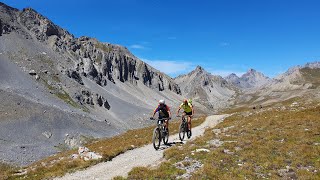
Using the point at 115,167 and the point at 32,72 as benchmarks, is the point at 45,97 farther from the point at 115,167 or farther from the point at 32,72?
the point at 115,167

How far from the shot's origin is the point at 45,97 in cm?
10819

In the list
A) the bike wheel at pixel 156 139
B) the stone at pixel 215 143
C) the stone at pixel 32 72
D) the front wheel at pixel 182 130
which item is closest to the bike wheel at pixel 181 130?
the front wheel at pixel 182 130

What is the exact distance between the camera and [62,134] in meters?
77.3

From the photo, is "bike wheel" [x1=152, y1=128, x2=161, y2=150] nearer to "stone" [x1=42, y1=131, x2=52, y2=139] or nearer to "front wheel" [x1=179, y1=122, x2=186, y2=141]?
"front wheel" [x1=179, y1=122, x2=186, y2=141]

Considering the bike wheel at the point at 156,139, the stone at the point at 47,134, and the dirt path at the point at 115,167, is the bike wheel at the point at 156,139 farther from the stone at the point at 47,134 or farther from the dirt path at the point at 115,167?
the stone at the point at 47,134

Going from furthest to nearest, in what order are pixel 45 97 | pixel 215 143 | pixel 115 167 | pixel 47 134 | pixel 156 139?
1. pixel 45 97
2. pixel 47 134
3. pixel 215 143
4. pixel 156 139
5. pixel 115 167

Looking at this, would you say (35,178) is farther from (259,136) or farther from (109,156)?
(259,136)

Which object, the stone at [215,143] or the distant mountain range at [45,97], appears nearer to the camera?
the stone at [215,143]

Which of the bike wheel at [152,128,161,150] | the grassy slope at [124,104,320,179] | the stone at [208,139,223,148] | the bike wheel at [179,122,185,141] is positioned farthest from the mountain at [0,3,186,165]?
the grassy slope at [124,104,320,179]

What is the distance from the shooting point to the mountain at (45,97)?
69725 millimetres

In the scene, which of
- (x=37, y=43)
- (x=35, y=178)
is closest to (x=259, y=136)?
(x=35, y=178)

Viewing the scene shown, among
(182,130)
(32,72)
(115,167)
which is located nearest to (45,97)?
(32,72)

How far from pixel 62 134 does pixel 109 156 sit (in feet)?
195

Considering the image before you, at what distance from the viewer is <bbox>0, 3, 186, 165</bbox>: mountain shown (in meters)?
69.7
